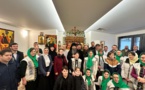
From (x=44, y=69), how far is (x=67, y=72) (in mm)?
738

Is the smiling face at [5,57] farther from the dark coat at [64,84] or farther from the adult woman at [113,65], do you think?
the adult woman at [113,65]

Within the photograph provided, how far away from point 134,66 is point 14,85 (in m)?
2.31

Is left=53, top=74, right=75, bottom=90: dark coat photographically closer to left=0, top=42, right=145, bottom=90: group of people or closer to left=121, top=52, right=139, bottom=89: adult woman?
left=0, top=42, right=145, bottom=90: group of people

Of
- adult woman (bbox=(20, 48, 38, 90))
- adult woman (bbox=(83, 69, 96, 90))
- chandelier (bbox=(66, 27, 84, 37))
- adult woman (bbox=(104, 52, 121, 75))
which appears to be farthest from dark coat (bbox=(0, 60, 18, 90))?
chandelier (bbox=(66, 27, 84, 37))

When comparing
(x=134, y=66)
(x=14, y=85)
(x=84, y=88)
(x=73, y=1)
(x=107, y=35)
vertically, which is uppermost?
(x=73, y=1)

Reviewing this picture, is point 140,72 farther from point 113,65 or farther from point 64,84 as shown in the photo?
point 64,84

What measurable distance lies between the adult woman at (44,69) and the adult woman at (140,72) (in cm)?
193

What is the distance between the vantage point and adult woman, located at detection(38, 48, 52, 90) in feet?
11.0

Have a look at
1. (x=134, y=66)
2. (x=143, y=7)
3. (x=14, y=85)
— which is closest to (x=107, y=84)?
(x=134, y=66)

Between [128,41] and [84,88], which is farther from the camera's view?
[128,41]

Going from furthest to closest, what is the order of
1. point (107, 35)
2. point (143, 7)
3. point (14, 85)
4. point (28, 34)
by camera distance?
point (107, 35), point (28, 34), point (143, 7), point (14, 85)

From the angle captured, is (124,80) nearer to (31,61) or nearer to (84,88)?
(84,88)

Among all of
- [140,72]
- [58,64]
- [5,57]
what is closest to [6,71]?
[5,57]

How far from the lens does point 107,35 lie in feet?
31.6
